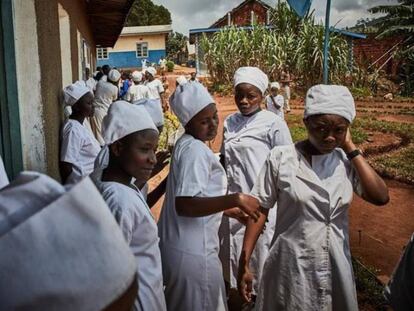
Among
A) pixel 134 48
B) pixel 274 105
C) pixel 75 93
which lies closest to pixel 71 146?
pixel 75 93

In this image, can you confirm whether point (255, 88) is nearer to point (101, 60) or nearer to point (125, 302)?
point (125, 302)

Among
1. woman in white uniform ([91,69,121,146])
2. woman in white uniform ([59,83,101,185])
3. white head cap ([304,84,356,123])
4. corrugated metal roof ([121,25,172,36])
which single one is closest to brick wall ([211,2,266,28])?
corrugated metal roof ([121,25,172,36])

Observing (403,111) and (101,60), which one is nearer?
(403,111)

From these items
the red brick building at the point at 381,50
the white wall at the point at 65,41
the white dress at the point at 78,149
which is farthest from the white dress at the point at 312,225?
the red brick building at the point at 381,50

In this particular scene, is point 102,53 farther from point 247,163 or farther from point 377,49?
point 247,163

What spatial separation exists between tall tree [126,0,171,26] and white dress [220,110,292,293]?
50130 mm

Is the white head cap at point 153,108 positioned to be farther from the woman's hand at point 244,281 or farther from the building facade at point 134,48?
the building facade at point 134,48

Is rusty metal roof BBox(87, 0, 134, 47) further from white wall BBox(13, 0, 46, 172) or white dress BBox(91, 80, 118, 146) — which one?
white wall BBox(13, 0, 46, 172)

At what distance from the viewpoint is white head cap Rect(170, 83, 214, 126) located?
2438 millimetres

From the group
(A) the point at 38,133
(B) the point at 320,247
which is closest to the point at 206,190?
(B) the point at 320,247

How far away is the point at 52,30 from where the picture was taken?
3799 millimetres

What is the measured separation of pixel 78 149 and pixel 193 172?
72.6 inches

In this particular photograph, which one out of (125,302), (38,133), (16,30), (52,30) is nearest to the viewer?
(125,302)

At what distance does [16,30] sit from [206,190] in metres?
1.47
